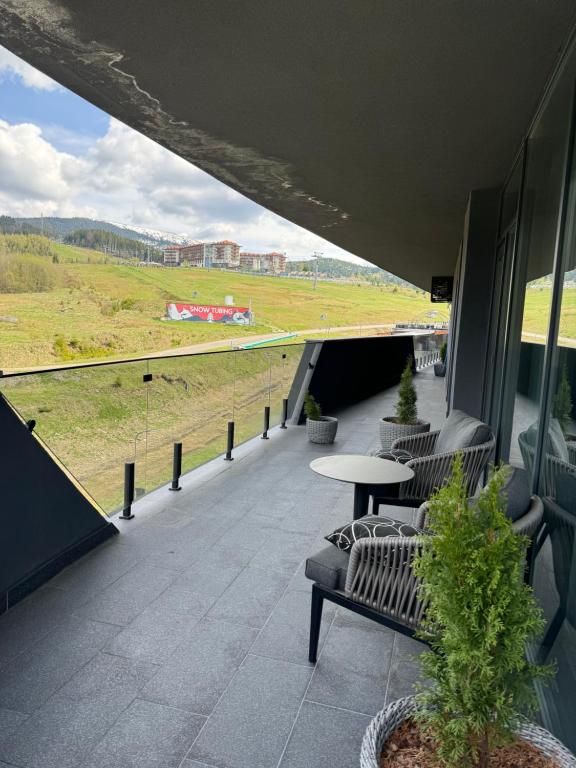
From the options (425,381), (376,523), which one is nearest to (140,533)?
(376,523)

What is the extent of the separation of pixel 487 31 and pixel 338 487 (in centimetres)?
397

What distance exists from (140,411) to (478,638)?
3758 mm

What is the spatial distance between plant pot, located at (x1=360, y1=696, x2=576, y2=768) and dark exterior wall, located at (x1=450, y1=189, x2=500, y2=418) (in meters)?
4.44

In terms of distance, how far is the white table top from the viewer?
355 centimetres

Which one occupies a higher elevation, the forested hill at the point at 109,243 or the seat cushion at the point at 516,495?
the forested hill at the point at 109,243

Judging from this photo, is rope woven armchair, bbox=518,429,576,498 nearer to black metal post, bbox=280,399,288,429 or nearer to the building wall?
the building wall

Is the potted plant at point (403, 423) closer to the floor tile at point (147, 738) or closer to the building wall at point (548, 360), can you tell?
the building wall at point (548, 360)

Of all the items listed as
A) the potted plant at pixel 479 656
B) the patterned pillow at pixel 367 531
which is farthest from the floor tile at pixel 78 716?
the potted plant at pixel 479 656

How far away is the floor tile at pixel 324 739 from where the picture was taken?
206cm

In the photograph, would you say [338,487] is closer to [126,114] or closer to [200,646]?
[200,646]

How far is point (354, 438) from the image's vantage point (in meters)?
7.81

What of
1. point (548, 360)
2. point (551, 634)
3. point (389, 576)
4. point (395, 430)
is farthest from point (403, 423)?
point (551, 634)

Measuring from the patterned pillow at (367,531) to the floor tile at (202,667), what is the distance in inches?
26.6

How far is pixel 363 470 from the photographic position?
3762 millimetres
